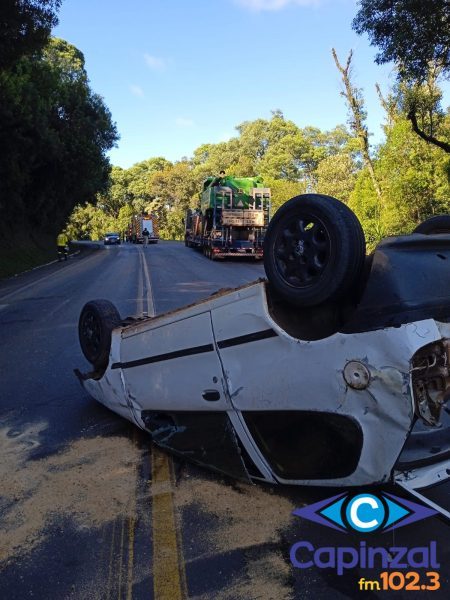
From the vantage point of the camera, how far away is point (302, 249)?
282 centimetres

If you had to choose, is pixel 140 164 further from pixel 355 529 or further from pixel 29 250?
pixel 355 529

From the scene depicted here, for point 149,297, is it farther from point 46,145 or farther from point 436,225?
point 46,145

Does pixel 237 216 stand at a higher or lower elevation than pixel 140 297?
higher

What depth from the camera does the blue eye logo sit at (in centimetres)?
275

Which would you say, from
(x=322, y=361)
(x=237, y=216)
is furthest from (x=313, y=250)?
(x=237, y=216)

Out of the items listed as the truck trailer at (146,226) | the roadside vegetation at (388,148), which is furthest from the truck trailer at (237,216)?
the truck trailer at (146,226)

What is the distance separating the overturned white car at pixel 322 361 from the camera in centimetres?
246

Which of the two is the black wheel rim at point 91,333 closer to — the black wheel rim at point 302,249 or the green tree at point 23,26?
the black wheel rim at point 302,249

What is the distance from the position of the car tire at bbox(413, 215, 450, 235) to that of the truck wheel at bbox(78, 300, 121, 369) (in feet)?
8.73

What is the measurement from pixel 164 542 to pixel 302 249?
1752mm

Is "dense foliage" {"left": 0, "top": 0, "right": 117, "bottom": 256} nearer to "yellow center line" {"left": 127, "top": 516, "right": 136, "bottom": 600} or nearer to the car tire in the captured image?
the car tire

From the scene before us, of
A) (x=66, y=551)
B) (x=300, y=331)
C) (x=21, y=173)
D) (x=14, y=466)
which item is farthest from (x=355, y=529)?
(x=21, y=173)

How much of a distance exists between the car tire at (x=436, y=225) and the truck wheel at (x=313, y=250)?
1129 millimetres

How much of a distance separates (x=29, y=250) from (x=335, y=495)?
1146 inches
